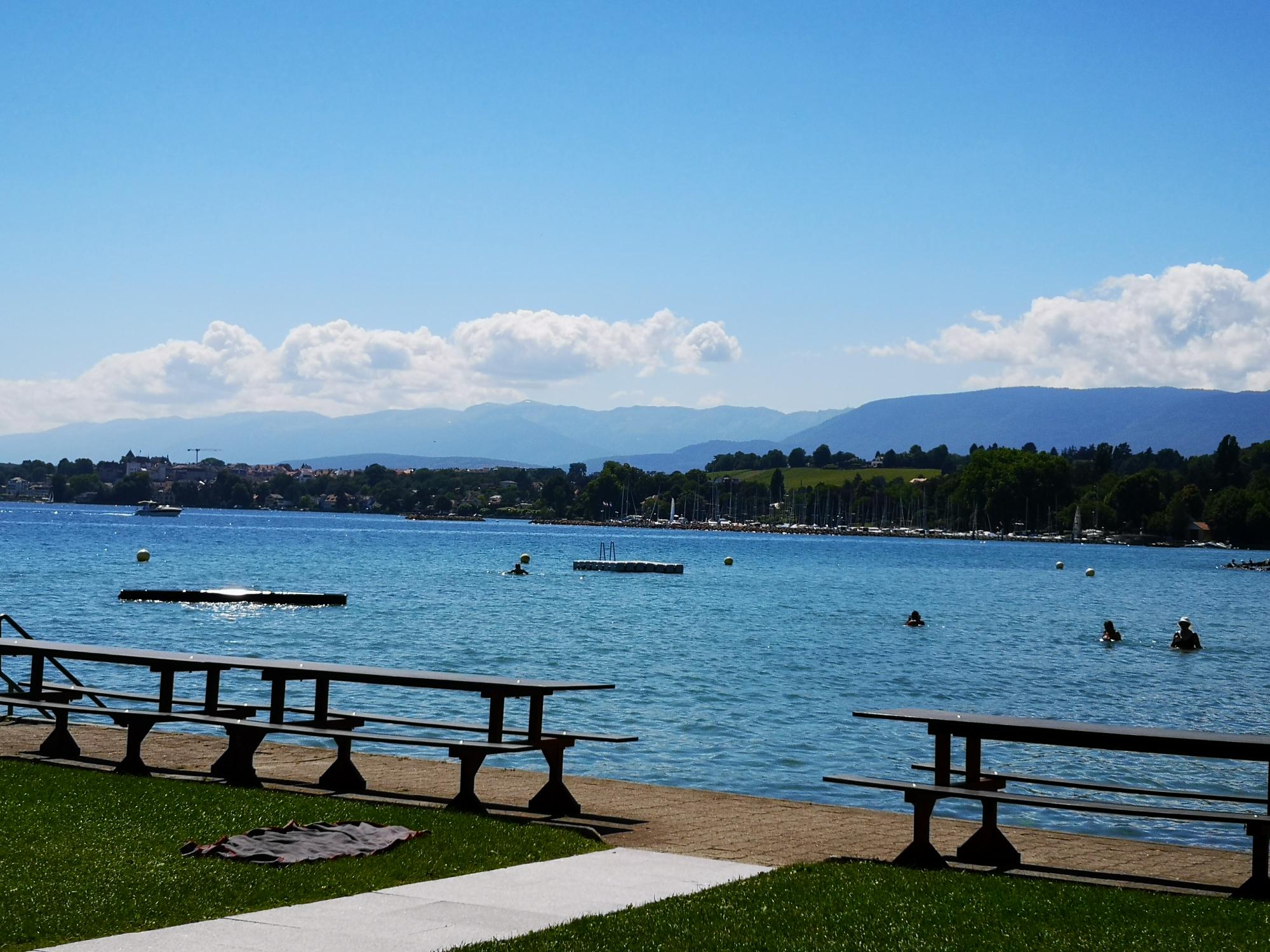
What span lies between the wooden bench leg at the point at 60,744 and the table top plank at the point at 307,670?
2.18 ft

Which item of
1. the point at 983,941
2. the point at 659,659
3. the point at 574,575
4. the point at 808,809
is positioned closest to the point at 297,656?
the point at 659,659

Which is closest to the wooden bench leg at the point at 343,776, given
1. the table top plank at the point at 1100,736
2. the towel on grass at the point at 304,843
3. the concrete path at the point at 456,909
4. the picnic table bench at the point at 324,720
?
the picnic table bench at the point at 324,720

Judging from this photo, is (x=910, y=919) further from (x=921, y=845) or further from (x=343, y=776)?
(x=343, y=776)

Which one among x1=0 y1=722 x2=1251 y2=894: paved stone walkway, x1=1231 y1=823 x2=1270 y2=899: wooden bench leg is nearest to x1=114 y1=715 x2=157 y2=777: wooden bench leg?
x1=0 y1=722 x2=1251 y2=894: paved stone walkway

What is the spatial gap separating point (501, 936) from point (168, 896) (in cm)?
212

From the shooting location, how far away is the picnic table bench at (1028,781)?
9.88m

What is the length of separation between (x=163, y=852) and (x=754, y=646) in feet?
118

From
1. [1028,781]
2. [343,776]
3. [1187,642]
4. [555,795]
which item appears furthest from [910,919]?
[1187,642]

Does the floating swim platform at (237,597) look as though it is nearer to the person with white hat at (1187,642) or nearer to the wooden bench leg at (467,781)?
the person with white hat at (1187,642)

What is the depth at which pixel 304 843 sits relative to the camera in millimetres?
9812

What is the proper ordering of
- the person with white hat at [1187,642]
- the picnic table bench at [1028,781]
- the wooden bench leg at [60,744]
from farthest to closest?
1. the person with white hat at [1187,642]
2. the wooden bench leg at [60,744]
3. the picnic table bench at [1028,781]

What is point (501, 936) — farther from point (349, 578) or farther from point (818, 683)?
point (349, 578)

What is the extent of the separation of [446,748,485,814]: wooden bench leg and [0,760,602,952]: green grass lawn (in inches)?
13.7

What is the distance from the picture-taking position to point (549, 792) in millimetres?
12375
